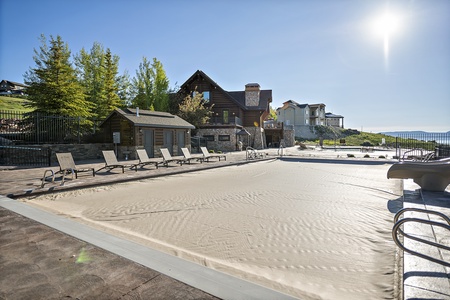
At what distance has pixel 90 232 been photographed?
13.8ft

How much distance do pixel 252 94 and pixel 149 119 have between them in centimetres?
1961

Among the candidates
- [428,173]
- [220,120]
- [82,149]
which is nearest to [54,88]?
[82,149]

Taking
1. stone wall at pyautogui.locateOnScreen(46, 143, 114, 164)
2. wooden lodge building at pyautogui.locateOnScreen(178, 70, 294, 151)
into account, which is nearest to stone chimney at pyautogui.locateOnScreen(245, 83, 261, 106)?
wooden lodge building at pyautogui.locateOnScreen(178, 70, 294, 151)

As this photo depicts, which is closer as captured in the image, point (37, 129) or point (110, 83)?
point (37, 129)

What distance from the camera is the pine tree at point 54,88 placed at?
18.8 meters

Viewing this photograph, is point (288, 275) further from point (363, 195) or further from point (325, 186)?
point (325, 186)

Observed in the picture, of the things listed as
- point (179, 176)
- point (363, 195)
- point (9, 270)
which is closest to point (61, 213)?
point (9, 270)

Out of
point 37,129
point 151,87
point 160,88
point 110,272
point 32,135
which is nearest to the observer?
point 110,272

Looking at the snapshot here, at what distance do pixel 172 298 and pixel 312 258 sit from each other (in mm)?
2256

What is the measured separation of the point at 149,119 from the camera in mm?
20391

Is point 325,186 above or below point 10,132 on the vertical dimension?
below

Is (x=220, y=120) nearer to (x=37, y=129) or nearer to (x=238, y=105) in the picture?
(x=238, y=105)

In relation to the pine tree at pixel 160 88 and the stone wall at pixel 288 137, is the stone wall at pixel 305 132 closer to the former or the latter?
the stone wall at pixel 288 137

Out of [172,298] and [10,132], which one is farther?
[10,132]
